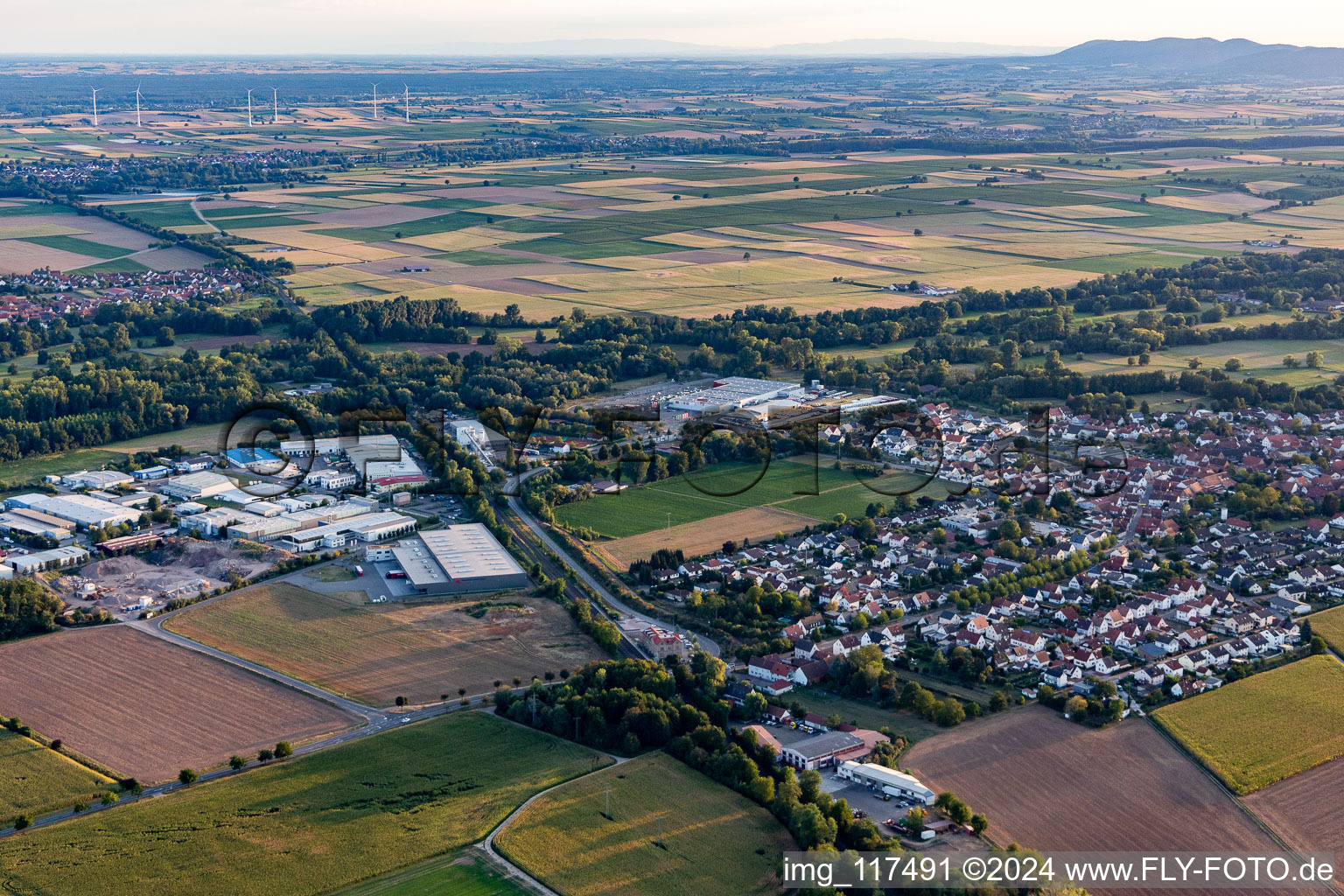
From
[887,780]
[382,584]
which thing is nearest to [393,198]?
[382,584]

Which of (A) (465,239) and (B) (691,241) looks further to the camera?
(A) (465,239)

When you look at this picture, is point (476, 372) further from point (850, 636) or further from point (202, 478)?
point (850, 636)

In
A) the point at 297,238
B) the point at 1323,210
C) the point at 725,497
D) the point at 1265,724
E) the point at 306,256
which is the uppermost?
the point at 1323,210

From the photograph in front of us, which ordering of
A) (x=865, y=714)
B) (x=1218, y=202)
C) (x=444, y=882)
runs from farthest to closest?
(x=1218, y=202), (x=865, y=714), (x=444, y=882)

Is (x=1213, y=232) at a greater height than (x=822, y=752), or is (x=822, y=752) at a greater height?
(x=1213, y=232)

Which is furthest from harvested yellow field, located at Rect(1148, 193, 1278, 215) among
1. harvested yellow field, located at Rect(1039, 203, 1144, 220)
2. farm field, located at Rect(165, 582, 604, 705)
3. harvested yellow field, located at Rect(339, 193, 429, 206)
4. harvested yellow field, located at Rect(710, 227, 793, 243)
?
farm field, located at Rect(165, 582, 604, 705)

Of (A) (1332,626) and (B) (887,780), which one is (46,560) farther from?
(A) (1332,626)

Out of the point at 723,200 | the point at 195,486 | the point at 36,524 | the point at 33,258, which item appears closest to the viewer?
the point at 36,524

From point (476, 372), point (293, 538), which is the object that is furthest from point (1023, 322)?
point (293, 538)

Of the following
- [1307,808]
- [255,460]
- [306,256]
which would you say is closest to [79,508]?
[255,460]
